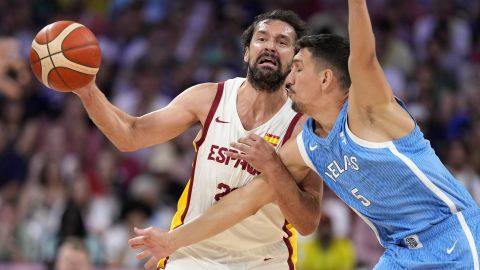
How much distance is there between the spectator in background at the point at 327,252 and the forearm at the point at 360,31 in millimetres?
5628

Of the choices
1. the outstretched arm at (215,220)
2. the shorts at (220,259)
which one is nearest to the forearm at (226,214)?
the outstretched arm at (215,220)

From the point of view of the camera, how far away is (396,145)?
5.23 m

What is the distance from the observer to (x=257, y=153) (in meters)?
6.03

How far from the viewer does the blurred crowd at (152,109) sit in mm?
11289

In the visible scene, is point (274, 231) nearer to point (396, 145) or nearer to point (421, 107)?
point (396, 145)

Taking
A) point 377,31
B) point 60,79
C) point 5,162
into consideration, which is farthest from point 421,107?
point 60,79

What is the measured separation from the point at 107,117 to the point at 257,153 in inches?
46.5

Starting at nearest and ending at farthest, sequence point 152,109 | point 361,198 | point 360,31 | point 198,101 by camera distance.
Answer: point 360,31, point 361,198, point 198,101, point 152,109

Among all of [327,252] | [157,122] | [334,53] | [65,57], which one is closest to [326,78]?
[334,53]

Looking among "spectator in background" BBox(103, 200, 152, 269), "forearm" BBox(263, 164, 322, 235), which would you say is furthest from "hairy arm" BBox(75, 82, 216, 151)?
"spectator in background" BBox(103, 200, 152, 269)

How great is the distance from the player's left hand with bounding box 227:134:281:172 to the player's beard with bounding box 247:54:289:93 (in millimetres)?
650

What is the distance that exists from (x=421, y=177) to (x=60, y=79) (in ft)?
8.54

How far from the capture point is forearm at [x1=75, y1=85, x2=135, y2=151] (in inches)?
255

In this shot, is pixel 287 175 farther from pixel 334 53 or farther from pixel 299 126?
pixel 334 53
